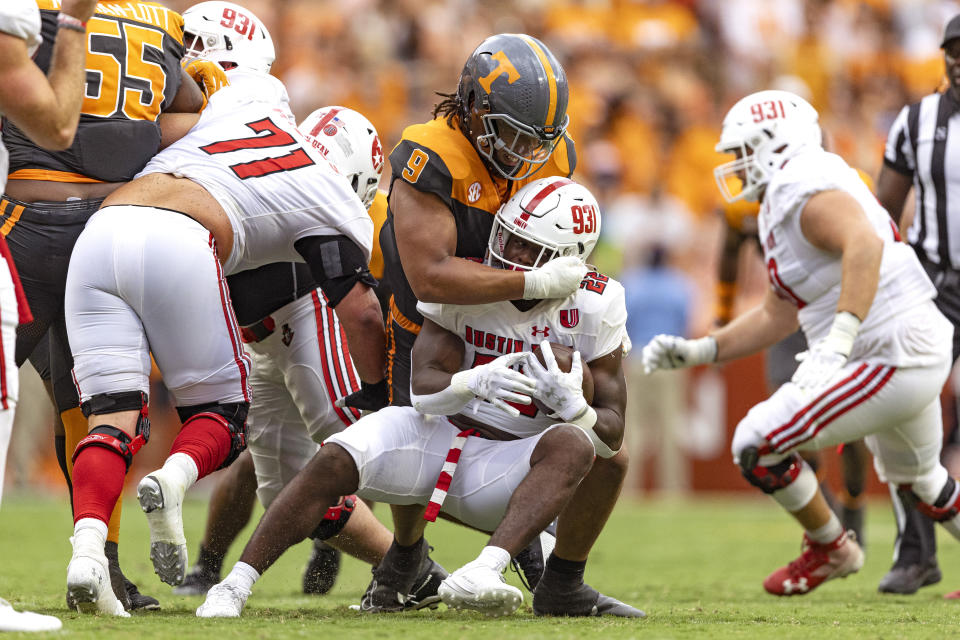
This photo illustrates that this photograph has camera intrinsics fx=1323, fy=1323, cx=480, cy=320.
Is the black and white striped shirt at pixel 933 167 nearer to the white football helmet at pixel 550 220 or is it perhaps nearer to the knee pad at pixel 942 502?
the knee pad at pixel 942 502

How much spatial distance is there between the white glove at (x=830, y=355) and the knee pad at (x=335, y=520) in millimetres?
1631

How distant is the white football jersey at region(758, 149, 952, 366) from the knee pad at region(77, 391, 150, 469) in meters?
2.61

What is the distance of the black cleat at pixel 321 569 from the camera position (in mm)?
5234

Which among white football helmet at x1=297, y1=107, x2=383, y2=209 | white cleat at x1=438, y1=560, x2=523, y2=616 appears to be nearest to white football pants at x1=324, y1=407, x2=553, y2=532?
white cleat at x1=438, y1=560, x2=523, y2=616

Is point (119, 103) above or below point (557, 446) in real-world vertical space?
above

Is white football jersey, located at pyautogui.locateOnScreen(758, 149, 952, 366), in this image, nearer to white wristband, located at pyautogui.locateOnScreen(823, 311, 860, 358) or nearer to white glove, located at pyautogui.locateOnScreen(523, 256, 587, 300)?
white wristband, located at pyautogui.locateOnScreen(823, 311, 860, 358)

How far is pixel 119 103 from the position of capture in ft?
13.4

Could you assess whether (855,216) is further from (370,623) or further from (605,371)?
(370,623)

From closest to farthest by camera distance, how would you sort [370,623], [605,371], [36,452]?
[370,623] < [605,371] < [36,452]

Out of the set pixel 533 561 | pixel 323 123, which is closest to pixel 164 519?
pixel 533 561

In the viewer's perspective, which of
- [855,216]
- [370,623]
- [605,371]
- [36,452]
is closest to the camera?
[370,623]

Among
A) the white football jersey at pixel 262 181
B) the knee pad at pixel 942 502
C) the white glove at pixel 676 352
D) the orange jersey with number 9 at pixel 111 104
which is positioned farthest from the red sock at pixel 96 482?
the knee pad at pixel 942 502

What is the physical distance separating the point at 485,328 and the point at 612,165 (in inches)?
318

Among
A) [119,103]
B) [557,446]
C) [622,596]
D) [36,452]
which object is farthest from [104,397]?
[36,452]
